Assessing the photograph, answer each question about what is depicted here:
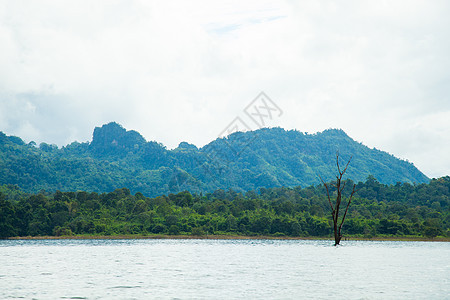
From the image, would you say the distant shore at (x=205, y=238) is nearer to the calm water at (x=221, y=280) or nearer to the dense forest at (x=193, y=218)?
the dense forest at (x=193, y=218)

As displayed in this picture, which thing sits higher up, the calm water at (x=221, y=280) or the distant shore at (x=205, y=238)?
the distant shore at (x=205, y=238)

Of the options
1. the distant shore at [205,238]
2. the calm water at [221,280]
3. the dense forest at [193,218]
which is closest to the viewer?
the calm water at [221,280]

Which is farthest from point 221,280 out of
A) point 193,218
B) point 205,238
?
point 193,218

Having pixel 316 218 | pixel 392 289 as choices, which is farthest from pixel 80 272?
pixel 316 218

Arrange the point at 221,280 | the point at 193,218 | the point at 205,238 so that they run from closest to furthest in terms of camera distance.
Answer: the point at 221,280, the point at 205,238, the point at 193,218

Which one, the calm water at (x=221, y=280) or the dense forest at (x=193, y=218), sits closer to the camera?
the calm water at (x=221, y=280)

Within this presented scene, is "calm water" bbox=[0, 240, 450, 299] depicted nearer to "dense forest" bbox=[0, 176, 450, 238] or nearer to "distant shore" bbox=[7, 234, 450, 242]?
"distant shore" bbox=[7, 234, 450, 242]

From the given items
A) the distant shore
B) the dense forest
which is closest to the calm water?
the distant shore

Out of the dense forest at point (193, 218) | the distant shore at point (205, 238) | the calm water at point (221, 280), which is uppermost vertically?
the dense forest at point (193, 218)

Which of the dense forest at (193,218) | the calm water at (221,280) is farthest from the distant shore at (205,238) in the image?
the calm water at (221,280)

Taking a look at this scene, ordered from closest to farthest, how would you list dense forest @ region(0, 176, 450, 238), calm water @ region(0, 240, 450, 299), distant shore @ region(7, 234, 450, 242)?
calm water @ region(0, 240, 450, 299), distant shore @ region(7, 234, 450, 242), dense forest @ region(0, 176, 450, 238)

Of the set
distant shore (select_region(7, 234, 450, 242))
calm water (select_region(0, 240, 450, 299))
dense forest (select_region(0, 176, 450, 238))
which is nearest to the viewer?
calm water (select_region(0, 240, 450, 299))

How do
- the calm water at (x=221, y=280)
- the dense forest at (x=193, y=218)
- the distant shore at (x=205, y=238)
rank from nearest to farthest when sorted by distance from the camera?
the calm water at (x=221, y=280), the distant shore at (x=205, y=238), the dense forest at (x=193, y=218)

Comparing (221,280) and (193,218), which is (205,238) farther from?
(221,280)
